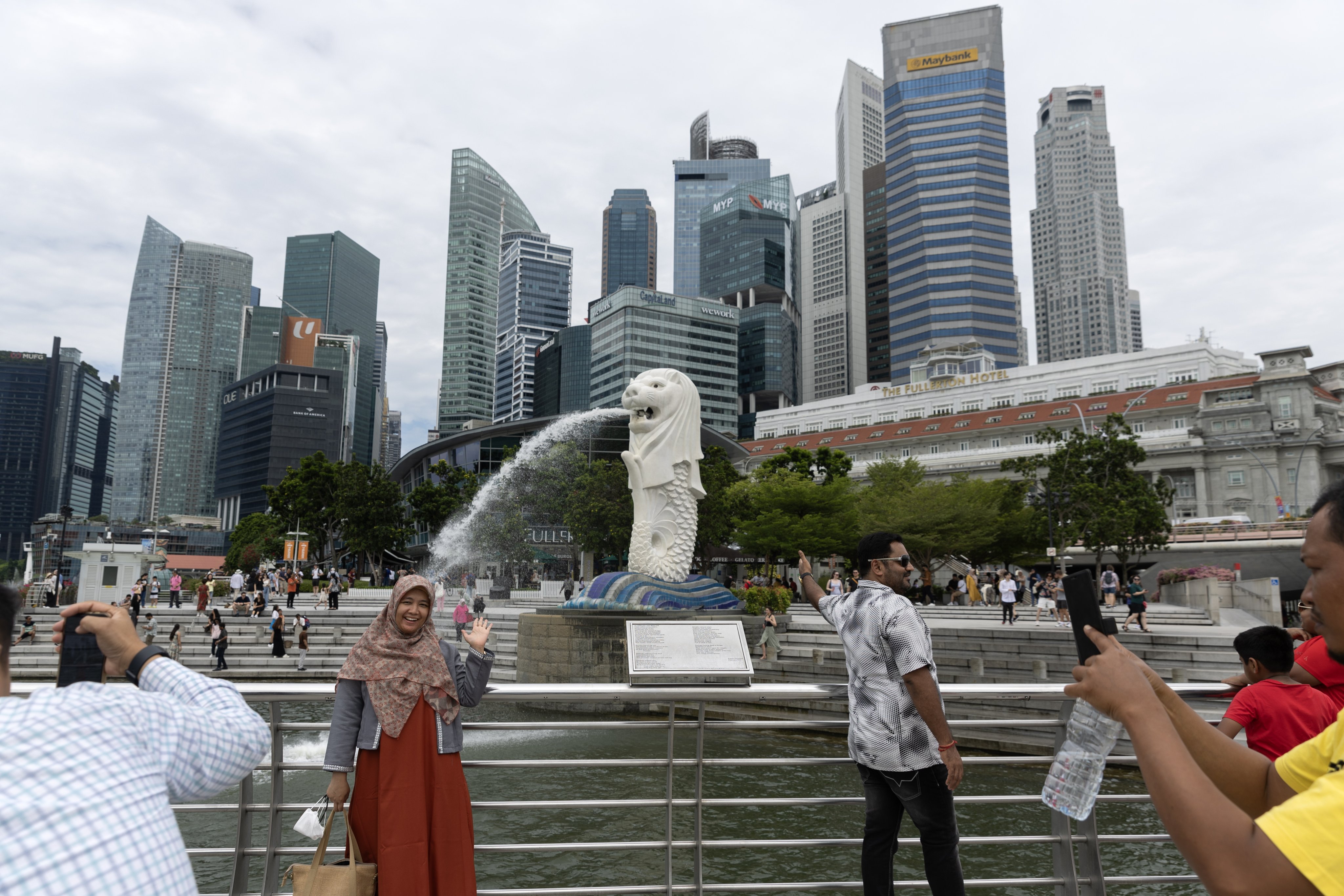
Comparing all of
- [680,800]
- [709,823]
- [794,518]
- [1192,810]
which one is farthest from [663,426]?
[794,518]

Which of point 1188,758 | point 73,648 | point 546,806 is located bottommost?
point 546,806

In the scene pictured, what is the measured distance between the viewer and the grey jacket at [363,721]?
336cm

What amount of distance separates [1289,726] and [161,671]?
3.59 m

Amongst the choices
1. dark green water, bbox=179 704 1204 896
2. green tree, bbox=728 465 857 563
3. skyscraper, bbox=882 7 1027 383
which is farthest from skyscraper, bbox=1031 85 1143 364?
dark green water, bbox=179 704 1204 896

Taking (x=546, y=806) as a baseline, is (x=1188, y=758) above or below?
above

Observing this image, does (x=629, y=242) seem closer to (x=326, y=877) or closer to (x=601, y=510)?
(x=601, y=510)

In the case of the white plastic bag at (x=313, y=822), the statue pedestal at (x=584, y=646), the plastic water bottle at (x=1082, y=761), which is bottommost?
the statue pedestal at (x=584, y=646)

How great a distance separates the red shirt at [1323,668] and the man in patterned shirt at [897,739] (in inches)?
52.8

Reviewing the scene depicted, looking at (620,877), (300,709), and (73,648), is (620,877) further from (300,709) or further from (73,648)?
(300,709)

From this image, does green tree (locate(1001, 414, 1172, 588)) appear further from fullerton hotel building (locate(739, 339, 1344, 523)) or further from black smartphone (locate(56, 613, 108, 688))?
black smartphone (locate(56, 613, 108, 688))

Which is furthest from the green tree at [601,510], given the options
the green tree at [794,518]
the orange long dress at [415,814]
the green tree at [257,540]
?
the orange long dress at [415,814]

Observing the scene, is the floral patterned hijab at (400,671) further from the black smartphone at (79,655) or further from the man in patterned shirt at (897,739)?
the man in patterned shirt at (897,739)

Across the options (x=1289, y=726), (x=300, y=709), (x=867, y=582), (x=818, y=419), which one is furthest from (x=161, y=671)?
(x=818, y=419)

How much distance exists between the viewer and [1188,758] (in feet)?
4.73
